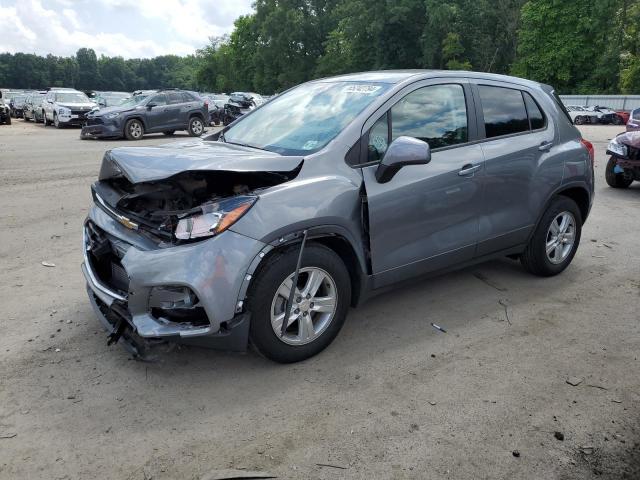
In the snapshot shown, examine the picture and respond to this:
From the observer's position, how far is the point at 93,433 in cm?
284

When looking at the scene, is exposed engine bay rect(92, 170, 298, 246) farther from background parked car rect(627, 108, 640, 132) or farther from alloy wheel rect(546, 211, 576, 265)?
background parked car rect(627, 108, 640, 132)

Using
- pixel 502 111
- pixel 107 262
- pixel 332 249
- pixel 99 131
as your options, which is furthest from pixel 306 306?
pixel 99 131

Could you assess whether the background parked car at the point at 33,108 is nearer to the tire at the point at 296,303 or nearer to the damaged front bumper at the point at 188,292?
the damaged front bumper at the point at 188,292

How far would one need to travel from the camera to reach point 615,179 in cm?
1015

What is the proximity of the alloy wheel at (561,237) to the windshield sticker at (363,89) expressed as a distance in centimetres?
217

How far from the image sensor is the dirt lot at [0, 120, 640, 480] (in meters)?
2.66

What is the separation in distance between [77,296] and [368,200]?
→ 2.65 metres

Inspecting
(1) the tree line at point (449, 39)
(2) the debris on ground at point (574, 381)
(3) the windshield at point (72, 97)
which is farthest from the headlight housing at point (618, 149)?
(1) the tree line at point (449, 39)

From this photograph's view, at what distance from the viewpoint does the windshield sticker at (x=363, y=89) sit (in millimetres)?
4023

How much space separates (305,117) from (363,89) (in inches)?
19.2

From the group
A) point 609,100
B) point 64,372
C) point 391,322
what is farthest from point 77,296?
point 609,100

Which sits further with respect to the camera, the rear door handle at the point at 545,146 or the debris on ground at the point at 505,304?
the rear door handle at the point at 545,146

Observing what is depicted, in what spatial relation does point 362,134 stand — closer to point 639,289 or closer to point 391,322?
point 391,322

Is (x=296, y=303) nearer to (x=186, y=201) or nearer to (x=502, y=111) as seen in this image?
(x=186, y=201)
